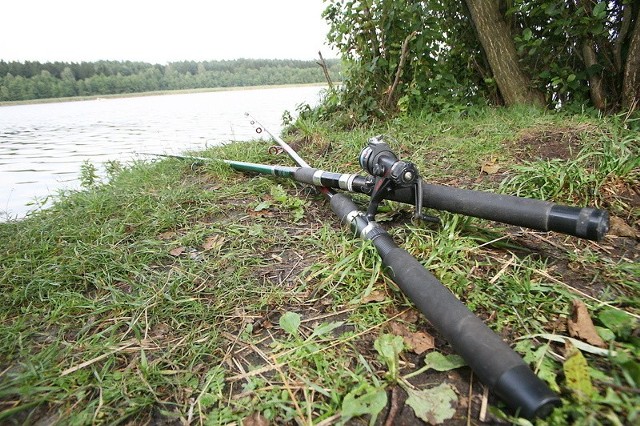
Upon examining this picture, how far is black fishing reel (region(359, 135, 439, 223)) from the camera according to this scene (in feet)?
5.35

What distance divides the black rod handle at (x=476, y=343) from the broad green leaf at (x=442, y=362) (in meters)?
0.10

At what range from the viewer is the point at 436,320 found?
3.61 feet

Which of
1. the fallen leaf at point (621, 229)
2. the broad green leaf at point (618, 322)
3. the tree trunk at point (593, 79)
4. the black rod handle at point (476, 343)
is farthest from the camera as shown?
the tree trunk at point (593, 79)

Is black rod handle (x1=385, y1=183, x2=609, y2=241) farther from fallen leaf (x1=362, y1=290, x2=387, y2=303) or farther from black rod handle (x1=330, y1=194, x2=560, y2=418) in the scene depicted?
fallen leaf (x1=362, y1=290, x2=387, y2=303)

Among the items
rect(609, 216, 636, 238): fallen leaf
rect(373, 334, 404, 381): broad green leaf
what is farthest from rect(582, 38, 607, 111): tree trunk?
rect(373, 334, 404, 381): broad green leaf

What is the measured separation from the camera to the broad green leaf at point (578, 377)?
0.89m

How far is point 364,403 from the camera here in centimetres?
99

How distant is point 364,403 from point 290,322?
17.8 inches

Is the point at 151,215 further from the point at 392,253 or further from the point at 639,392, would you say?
the point at 639,392

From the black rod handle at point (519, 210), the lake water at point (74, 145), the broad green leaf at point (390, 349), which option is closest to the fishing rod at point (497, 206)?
the black rod handle at point (519, 210)

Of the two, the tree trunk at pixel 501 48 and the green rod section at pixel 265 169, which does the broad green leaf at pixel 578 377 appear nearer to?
the green rod section at pixel 265 169

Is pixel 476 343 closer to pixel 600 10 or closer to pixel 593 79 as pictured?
pixel 600 10

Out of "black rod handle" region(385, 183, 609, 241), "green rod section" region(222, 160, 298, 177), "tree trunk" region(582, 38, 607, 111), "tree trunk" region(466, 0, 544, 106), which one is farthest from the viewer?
"tree trunk" region(466, 0, 544, 106)

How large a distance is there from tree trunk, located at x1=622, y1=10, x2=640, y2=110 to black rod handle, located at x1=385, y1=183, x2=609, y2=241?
2822mm
